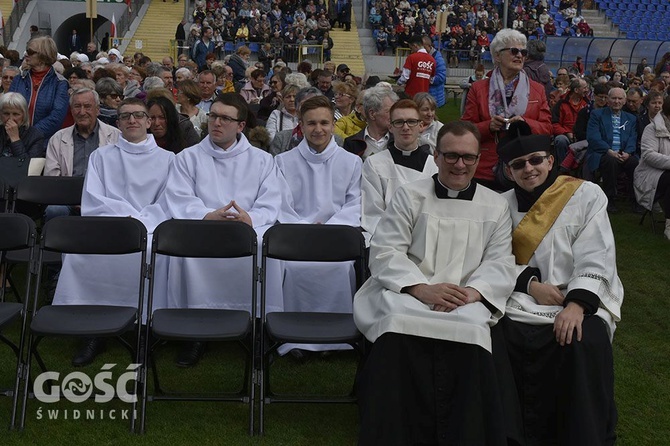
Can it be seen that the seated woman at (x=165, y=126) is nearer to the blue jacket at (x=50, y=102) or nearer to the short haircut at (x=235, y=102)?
the short haircut at (x=235, y=102)

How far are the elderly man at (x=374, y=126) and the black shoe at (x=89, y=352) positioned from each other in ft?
8.55

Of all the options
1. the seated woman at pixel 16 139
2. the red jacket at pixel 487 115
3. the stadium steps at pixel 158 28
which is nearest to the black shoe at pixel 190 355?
the seated woman at pixel 16 139

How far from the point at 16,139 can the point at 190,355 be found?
9.44ft

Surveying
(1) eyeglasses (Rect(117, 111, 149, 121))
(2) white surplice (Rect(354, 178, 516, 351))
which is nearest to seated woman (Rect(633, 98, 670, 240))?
(2) white surplice (Rect(354, 178, 516, 351))

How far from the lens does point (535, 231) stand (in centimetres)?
502

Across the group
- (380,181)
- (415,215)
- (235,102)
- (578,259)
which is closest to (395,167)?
(380,181)

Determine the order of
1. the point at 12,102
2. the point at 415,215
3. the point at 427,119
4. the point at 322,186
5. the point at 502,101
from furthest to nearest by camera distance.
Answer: the point at 427,119 < the point at 12,102 < the point at 502,101 < the point at 322,186 < the point at 415,215

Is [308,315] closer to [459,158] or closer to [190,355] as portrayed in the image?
Answer: [190,355]

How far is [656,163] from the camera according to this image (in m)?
9.57

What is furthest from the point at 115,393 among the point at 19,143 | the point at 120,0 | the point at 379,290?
the point at 120,0

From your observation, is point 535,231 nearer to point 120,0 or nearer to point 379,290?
point 379,290

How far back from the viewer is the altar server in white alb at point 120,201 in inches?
239

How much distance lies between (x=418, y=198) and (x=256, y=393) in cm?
150

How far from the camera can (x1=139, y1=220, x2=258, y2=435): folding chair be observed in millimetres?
4941
